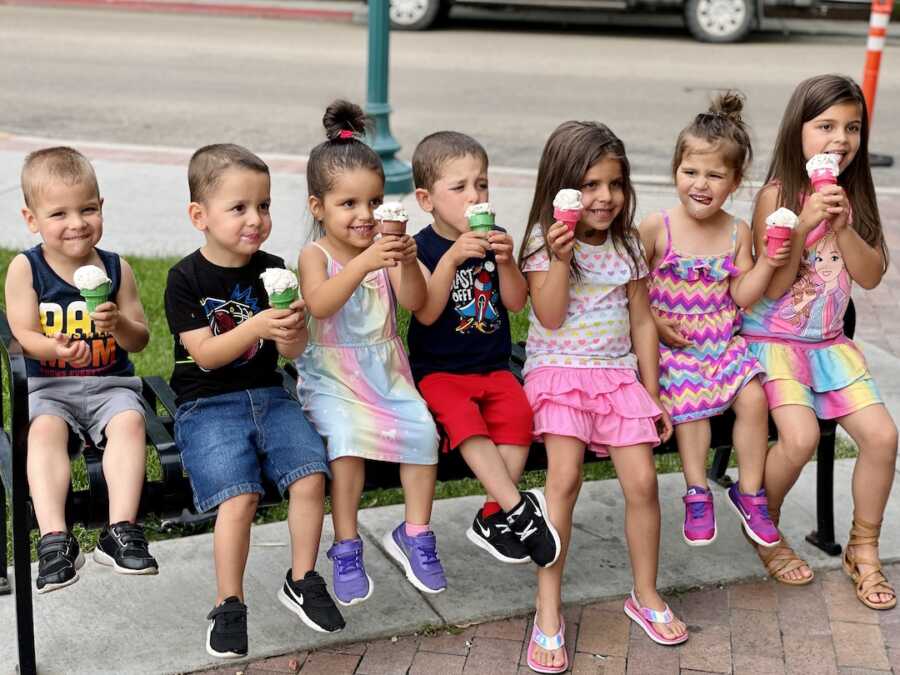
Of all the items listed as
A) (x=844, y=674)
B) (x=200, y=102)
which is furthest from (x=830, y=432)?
(x=200, y=102)

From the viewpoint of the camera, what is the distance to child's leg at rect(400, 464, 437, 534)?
3.47m

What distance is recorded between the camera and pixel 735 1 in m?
16.3

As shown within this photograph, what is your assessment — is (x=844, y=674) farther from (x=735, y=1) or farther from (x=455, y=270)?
(x=735, y=1)

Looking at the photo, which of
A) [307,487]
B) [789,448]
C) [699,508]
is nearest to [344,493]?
[307,487]

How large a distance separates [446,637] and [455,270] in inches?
41.9

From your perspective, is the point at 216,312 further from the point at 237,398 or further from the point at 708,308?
the point at 708,308

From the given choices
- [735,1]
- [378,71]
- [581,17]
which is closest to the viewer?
[378,71]

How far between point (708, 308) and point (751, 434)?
42cm

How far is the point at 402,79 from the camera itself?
13.4 m

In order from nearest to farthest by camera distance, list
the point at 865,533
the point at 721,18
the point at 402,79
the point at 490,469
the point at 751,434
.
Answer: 1. the point at 490,469
2. the point at 751,434
3. the point at 865,533
4. the point at 402,79
5. the point at 721,18

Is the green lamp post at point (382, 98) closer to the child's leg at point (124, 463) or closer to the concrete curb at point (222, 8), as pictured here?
the child's leg at point (124, 463)

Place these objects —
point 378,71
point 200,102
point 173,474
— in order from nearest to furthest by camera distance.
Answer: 1. point 173,474
2. point 378,71
3. point 200,102

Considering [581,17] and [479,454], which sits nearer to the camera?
[479,454]

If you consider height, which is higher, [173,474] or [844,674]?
[173,474]
